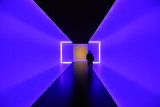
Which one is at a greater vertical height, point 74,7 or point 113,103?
point 74,7

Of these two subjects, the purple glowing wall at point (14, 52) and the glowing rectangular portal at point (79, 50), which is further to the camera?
the glowing rectangular portal at point (79, 50)

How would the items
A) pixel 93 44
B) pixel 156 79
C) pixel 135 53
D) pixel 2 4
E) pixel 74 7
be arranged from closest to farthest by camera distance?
pixel 2 4
pixel 156 79
pixel 74 7
pixel 135 53
pixel 93 44

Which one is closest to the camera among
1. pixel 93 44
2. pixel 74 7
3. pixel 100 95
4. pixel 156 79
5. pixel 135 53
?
pixel 156 79

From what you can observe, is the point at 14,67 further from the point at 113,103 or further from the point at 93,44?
the point at 93,44

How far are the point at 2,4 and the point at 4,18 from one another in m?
0.28

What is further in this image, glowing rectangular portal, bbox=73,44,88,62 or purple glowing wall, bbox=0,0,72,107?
glowing rectangular portal, bbox=73,44,88,62

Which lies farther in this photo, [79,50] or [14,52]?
[79,50]

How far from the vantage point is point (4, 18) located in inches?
77.9

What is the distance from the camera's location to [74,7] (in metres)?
3.30

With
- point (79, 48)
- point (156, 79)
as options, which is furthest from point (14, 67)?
point (79, 48)

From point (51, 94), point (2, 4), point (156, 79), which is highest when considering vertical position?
point (2, 4)

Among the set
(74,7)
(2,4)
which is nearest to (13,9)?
(2,4)

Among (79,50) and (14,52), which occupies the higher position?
(79,50)

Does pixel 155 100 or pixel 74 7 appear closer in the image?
pixel 155 100
